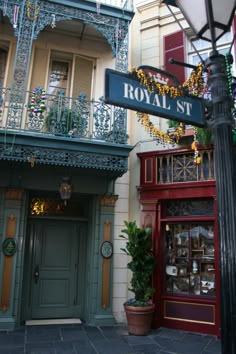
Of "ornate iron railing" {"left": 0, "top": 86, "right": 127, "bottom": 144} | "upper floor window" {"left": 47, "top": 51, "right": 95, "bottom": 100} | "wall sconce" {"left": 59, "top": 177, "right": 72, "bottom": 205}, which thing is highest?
"upper floor window" {"left": 47, "top": 51, "right": 95, "bottom": 100}

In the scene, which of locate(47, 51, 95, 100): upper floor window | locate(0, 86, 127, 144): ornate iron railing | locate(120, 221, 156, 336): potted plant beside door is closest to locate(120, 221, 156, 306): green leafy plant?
locate(120, 221, 156, 336): potted plant beside door

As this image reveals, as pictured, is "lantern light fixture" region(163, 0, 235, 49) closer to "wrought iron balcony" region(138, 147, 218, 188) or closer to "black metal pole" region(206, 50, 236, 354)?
"black metal pole" region(206, 50, 236, 354)

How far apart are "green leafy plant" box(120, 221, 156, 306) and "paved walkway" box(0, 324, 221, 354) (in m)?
0.70

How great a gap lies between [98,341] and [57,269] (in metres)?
2.13

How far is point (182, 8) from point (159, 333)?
6.00m

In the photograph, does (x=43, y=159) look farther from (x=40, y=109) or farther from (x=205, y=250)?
(x=205, y=250)

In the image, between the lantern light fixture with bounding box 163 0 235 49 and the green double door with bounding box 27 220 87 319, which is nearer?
the lantern light fixture with bounding box 163 0 235 49

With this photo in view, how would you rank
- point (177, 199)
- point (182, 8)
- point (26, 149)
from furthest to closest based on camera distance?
1. point (177, 199)
2. point (26, 149)
3. point (182, 8)

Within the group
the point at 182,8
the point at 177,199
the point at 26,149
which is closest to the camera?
the point at 182,8

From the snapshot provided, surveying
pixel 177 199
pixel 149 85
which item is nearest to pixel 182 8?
pixel 149 85

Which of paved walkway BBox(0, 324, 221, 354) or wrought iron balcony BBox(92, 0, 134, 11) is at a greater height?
wrought iron balcony BBox(92, 0, 134, 11)

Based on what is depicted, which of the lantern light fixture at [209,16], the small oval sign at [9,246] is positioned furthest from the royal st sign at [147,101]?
the small oval sign at [9,246]

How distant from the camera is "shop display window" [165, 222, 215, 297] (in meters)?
7.01

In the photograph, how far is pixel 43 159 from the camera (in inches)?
257
